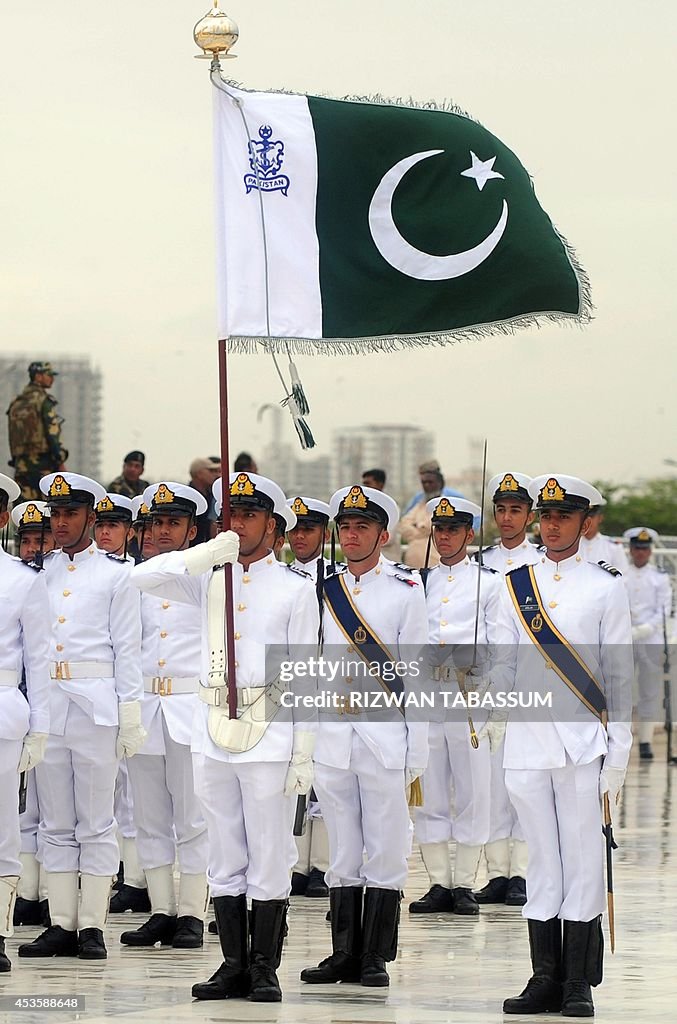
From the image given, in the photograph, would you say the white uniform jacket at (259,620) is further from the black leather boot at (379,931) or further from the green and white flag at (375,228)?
the green and white flag at (375,228)

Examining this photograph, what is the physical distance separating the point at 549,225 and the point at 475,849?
3781mm

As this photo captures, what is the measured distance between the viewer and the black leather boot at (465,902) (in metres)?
10.3

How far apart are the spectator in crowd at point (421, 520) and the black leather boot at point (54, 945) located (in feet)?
23.7

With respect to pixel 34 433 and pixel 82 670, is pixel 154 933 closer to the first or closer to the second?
pixel 82 670

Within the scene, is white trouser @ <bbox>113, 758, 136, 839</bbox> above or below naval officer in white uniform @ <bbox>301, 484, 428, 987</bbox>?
below

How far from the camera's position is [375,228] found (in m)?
8.56

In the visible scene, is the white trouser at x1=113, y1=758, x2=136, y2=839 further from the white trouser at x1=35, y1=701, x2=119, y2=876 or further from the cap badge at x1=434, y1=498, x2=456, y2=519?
the cap badge at x1=434, y1=498, x2=456, y2=519

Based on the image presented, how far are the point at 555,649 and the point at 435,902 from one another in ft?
10.2

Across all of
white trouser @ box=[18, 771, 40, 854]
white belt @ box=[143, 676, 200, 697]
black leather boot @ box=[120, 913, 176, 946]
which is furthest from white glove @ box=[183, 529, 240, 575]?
white trouser @ box=[18, 771, 40, 854]

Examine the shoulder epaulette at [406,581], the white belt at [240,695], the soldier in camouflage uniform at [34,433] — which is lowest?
the white belt at [240,695]

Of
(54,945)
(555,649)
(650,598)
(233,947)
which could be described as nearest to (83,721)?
(54,945)

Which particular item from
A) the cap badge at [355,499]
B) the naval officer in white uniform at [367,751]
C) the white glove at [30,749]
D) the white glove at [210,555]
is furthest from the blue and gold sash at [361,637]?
the white glove at [30,749]

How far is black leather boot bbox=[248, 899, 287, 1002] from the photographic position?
25.1 ft

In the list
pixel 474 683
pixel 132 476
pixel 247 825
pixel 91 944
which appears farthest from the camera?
pixel 132 476
